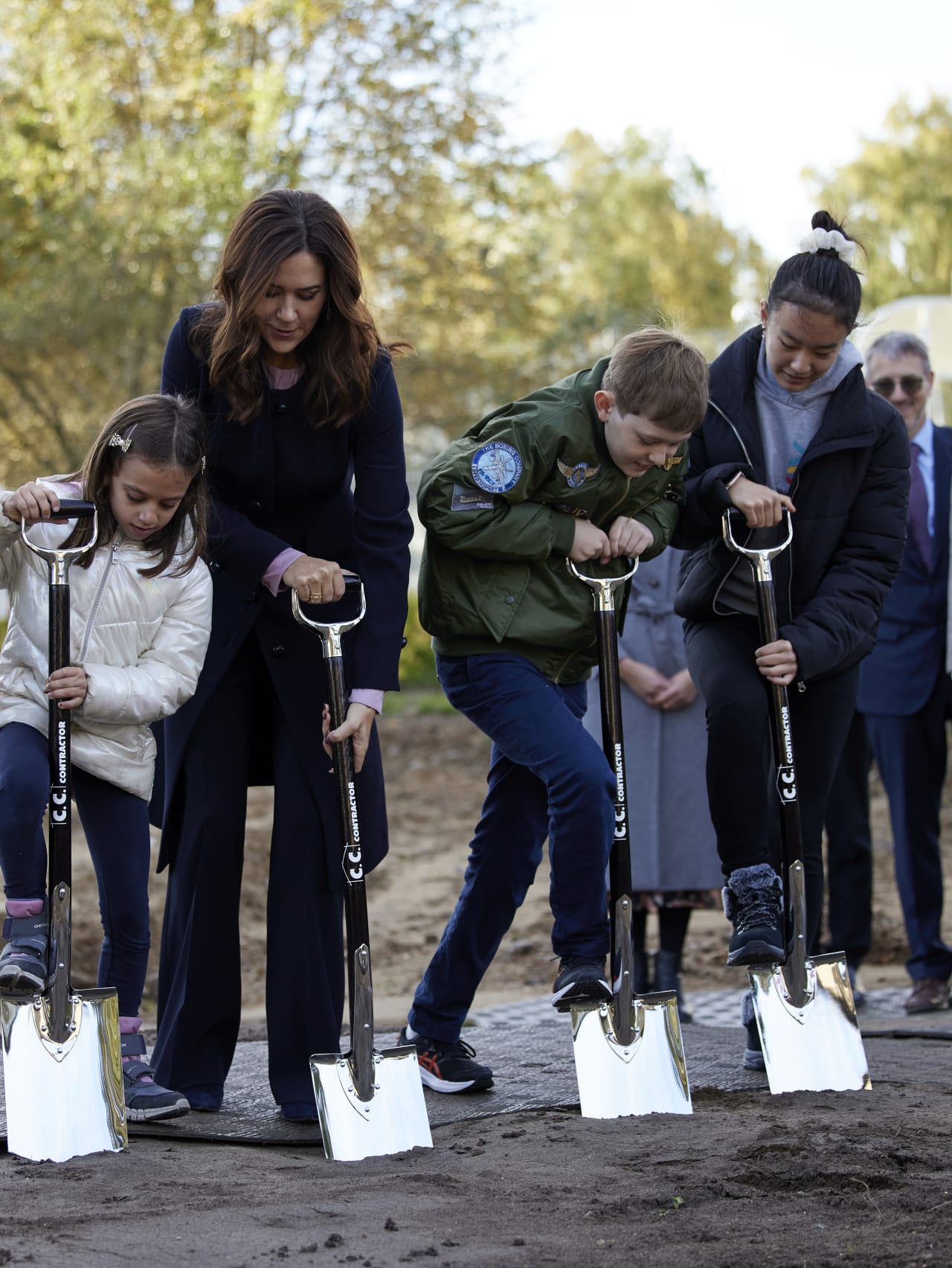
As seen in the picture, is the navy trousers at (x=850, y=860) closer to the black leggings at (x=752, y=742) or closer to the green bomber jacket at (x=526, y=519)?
the black leggings at (x=752, y=742)

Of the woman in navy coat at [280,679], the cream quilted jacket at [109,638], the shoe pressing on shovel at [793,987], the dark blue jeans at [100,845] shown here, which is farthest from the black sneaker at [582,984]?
the cream quilted jacket at [109,638]

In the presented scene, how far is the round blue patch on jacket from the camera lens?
382 centimetres

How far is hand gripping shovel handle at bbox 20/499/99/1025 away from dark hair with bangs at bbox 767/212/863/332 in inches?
74.7

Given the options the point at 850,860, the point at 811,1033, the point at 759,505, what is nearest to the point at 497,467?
the point at 759,505

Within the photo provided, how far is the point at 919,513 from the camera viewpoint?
578cm

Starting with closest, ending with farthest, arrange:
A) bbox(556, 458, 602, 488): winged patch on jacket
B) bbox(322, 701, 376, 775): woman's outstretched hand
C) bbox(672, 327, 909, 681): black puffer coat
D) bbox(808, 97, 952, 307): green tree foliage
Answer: bbox(322, 701, 376, 775): woman's outstretched hand
bbox(556, 458, 602, 488): winged patch on jacket
bbox(672, 327, 909, 681): black puffer coat
bbox(808, 97, 952, 307): green tree foliage

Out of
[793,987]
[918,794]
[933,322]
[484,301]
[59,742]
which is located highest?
[484,301]

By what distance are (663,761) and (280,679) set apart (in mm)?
2401

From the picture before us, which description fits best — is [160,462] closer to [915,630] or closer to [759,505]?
[759,505]

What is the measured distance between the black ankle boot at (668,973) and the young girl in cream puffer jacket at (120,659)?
2.28 meters

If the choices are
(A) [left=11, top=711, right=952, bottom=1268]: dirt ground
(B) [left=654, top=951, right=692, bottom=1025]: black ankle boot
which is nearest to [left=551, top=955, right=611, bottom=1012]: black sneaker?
(A) [left=11, top=711, right=952, bottom=1268]: dirt ground

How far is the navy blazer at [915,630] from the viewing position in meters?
5.70

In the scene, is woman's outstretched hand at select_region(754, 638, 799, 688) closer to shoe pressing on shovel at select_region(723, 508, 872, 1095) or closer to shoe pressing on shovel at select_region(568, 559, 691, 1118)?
shoe pressing on shovel at select_region(723, 508, 872, 1095)

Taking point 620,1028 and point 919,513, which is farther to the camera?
point 919,513
